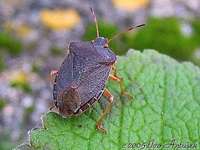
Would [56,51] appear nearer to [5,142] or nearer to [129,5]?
[129,5]

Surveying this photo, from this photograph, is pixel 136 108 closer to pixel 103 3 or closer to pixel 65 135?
pixel 65 135

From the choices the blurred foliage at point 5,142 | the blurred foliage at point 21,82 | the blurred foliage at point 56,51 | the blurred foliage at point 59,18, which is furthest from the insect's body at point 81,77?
the blurred foliage at point 59,18

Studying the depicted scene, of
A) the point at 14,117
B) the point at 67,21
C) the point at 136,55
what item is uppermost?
the point at 67,21

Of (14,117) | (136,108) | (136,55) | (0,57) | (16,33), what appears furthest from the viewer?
(16,33)

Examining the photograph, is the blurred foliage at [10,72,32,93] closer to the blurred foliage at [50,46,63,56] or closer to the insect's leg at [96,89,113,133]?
the blurred foliage at [50,46,63,56]

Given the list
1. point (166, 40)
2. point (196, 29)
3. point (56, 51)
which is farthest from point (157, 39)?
point (56, 51)

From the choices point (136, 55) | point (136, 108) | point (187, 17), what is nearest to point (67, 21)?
point (187, 17)

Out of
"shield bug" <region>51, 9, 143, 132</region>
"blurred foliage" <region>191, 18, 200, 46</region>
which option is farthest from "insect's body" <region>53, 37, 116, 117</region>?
"blurred foliage" <region>191, 18, 200, 46</region>
